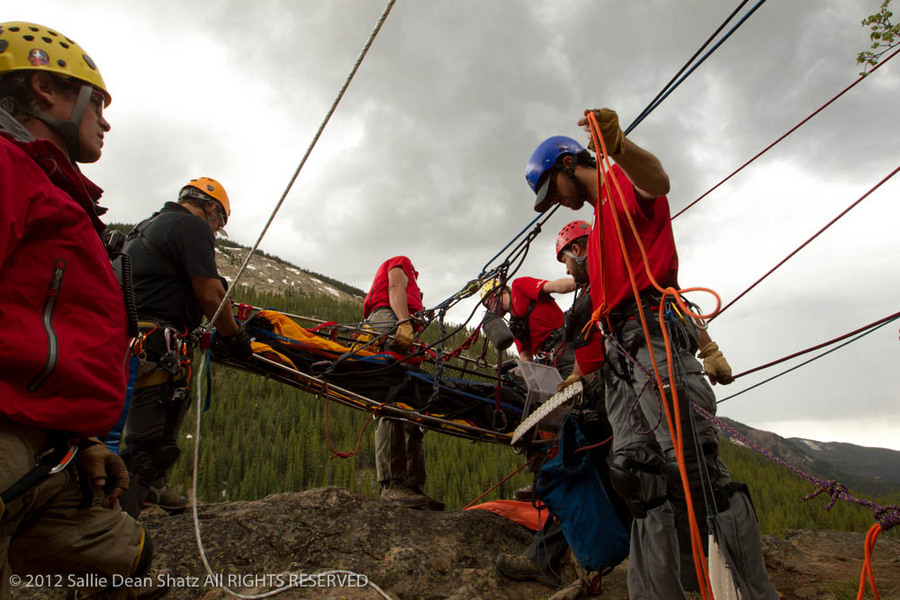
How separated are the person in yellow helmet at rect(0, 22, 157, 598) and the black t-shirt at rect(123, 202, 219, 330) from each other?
1.48 metres

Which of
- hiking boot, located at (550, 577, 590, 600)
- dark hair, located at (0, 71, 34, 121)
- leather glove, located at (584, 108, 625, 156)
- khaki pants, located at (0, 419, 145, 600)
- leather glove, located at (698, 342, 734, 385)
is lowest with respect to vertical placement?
hiking boot, located at (550, 577, 590, 600)

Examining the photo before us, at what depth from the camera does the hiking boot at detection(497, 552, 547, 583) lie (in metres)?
3.28

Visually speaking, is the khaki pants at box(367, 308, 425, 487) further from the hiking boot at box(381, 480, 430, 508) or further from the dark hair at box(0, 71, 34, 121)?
the dark hair at box(0, 71, 34, 121)

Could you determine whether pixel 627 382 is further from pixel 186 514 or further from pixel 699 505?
pixel 186 514

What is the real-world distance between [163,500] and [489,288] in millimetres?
3082

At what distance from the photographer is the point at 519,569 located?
3.29 meters

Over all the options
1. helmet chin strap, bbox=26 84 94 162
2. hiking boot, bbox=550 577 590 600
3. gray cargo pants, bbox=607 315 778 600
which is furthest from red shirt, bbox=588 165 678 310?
helmet chin strap, bbox=26 84 94 162

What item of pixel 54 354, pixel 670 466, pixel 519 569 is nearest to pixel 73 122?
pixel 54 354

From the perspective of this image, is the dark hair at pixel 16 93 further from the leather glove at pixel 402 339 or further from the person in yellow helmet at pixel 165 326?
the leather glove at pixel 402 339

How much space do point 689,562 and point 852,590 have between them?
1.37 metres

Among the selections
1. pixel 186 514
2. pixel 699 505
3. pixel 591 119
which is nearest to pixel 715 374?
pixel 699 505

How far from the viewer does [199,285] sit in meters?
3.14

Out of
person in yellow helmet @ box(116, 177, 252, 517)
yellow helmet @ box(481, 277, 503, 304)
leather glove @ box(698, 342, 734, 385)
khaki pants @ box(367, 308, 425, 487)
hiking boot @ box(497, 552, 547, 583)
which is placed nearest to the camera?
leather glove @ box(698, 342, 734, 385)

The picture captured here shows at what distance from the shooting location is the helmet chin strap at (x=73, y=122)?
168cm
